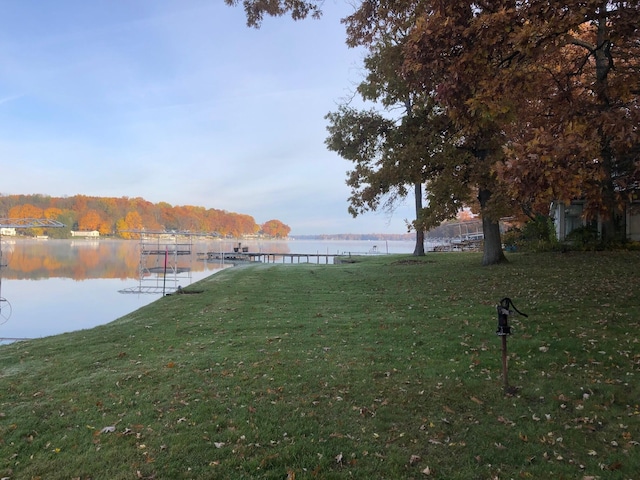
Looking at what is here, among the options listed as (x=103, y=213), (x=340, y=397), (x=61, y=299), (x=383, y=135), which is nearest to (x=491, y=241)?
(x=383, y=135)

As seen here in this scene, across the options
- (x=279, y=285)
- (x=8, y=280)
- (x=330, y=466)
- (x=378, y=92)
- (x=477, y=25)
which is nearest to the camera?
(x=330, y=466)

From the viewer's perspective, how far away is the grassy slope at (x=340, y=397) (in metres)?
3.23

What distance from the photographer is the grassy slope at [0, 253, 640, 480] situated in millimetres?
3234

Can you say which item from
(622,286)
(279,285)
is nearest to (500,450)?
(622,286)

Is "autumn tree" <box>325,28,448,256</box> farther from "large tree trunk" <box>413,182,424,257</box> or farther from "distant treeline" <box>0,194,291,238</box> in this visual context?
"distant treeline" <box>0,194,291,238</box>

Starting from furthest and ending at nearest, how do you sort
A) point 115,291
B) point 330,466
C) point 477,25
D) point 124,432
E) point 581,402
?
point 115,291 < point 477,25 < point 581,402 < point 124,432 < point 330,466

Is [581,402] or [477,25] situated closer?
[581,402]

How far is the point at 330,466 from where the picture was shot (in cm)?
317

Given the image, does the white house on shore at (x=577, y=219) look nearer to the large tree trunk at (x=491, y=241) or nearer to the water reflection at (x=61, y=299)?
the large tree trunk at (x=491, y=241)

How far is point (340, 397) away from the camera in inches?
177

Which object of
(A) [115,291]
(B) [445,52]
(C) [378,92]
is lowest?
(A) [115,291]

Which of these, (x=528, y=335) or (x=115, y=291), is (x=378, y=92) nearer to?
(x=528, y=335)

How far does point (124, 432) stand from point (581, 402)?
4.38m

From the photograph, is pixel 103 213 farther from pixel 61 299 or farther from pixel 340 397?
pixel 340 397
